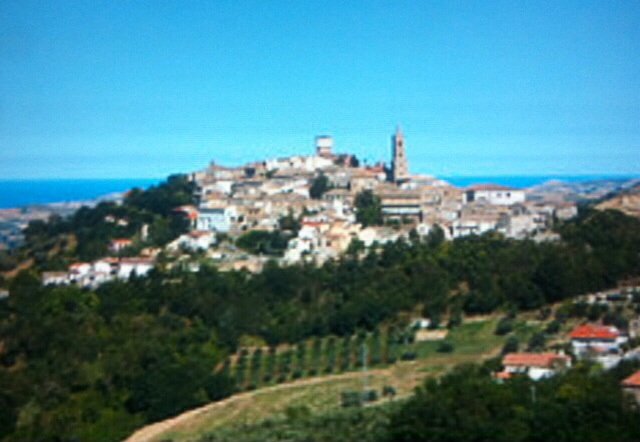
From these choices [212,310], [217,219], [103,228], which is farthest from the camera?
[217,219]

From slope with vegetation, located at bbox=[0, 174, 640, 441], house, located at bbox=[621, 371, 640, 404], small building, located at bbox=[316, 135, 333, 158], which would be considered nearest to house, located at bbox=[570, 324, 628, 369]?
house, located at bbox=[621, 371, 640, 404]

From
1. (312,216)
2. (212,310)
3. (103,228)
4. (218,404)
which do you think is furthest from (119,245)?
(218,404)

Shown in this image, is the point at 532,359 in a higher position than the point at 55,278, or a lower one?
lower

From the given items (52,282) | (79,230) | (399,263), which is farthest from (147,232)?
(399,263)

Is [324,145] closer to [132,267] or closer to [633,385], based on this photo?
[132,267]

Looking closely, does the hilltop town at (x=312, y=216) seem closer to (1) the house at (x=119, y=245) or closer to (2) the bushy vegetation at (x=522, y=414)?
(1) the house at (x=119, y=245)

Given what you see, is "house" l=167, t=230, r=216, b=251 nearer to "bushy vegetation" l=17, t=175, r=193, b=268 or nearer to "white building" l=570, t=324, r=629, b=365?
"bushy vegetation" l=17, t=175, r=193, b=268

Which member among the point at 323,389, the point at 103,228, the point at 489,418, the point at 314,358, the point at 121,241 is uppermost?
the point at 103,228
